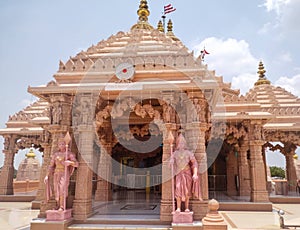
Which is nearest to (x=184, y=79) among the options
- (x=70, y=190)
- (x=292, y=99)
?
(x=70, y=190)

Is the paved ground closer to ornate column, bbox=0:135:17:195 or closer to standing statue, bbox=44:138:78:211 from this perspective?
standing statue, bbox=44:138:78:211

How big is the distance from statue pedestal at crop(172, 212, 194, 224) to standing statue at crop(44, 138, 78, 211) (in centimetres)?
324

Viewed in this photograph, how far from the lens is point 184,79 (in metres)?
8.01

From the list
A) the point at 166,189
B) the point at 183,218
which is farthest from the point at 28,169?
the point at 183,218

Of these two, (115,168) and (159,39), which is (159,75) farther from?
(115,168)

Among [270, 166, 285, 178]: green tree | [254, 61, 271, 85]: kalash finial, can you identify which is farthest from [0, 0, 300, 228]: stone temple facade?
[270, 166, 285, 178]: green tree

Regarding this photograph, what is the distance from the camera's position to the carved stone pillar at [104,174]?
11180mm

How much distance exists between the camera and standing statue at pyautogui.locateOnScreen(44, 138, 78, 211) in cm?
709

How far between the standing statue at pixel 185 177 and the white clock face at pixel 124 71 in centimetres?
298

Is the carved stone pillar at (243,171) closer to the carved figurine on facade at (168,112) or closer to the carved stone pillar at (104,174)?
the carved figurine on facade at (168,112)

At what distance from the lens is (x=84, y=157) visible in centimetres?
777

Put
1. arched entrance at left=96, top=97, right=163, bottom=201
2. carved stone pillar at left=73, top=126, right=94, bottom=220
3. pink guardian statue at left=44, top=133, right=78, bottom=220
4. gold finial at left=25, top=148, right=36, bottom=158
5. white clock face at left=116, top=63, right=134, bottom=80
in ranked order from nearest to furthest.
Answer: pink guardian statue at left=44, top=133, right=78, bottom=220
carved stone pillar at left=73, top=126, right=94, bottom=220
white clock face at left=116, top=63, right=134, bottom=80
arched entrance at left=96, top=97, right=163, bottom=201
gold finial at left=25, top=148, right=36, bottom=158

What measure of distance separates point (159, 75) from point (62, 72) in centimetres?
337

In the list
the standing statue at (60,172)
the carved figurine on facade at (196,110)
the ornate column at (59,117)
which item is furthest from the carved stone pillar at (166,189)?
the ornate column at (59,117)
